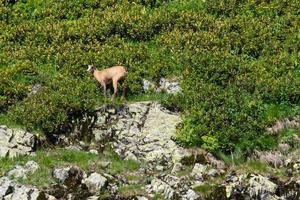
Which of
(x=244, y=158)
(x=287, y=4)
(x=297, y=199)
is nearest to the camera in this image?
(x=297, y=199)

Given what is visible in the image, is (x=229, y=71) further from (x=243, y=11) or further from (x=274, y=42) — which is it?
(x=243, y=11)

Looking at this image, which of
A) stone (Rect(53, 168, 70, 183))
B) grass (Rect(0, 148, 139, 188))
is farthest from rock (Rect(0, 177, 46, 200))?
stone (Rect(53, 168, 70, 183))

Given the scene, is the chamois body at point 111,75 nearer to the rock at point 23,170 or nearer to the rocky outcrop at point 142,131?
the rocky outcrop at point 142,131

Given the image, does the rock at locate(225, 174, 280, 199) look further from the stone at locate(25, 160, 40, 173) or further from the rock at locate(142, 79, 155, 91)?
the rock at locate(142, 79, 155, 91)

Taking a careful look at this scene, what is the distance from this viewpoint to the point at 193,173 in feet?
68.2

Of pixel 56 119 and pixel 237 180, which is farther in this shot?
pixel 56 119

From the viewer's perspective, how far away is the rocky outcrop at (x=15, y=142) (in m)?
21.5

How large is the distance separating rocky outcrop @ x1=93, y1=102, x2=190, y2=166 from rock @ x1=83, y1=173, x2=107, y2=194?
6.95 ft

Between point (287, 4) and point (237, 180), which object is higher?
point (287, 4)

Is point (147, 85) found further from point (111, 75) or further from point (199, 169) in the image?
point (199, 169)

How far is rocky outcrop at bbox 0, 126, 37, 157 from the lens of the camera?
21.5m

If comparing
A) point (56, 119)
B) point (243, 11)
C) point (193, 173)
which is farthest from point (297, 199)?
point (243, 11)

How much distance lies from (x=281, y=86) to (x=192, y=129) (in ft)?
15.8

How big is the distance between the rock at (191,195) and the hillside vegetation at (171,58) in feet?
9.24
